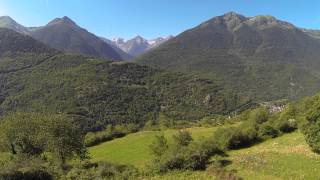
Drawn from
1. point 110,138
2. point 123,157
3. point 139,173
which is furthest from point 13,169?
point 110,138

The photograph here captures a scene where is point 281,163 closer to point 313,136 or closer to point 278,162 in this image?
point 278,162

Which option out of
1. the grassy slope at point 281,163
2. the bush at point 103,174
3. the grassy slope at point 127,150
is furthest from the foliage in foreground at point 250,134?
the bush at point 103,174

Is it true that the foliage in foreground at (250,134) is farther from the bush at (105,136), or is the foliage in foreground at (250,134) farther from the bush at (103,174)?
the bush at (105,136)

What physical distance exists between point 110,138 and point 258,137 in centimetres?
6149

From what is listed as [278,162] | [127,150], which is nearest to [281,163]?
[278,162]

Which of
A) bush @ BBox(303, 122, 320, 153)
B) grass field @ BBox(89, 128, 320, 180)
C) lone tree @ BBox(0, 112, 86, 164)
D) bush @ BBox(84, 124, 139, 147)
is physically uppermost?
bush @ BBox(303, 122, 320, 153)

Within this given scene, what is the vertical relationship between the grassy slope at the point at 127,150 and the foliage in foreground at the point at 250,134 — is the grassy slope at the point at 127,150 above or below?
below

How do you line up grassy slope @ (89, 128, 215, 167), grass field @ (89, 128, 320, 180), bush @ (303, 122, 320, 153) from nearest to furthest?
grass field @ (89, 128, 320, 180) → bush @ (303, 122, 320, 153) → grassy slope @ (89, 128, 215, 167)

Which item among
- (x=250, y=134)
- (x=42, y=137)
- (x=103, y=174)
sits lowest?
(x=42, y=137)

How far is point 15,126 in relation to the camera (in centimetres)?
8212

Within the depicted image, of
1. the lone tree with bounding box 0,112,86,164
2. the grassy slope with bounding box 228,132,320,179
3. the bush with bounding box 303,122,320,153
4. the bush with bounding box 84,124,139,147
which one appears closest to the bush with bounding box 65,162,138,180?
the grassy slope with bounding box 228,132,320,179

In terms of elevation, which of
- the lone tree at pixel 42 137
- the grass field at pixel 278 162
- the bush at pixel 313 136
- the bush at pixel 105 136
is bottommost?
the bush at pixel 105 136

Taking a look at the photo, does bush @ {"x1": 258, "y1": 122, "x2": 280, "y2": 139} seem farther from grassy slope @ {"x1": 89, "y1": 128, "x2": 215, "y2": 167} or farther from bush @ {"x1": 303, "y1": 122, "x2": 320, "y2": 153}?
grassy slope @ {"x1": 89, "y1": 128, "x2": 215, "y2": 167}

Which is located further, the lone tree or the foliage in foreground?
the lone tree
